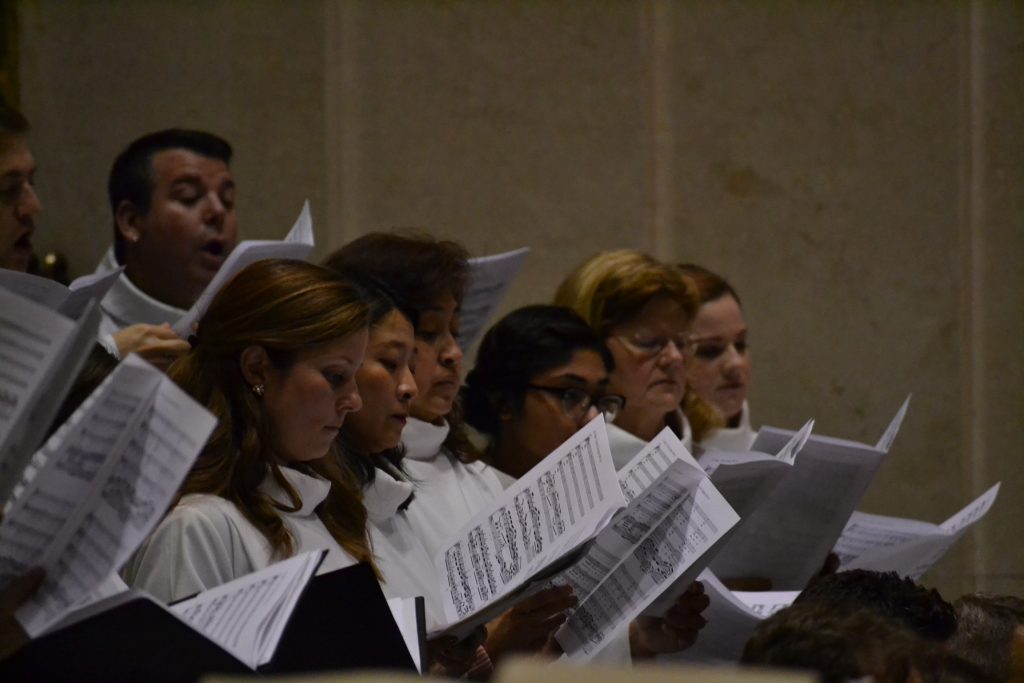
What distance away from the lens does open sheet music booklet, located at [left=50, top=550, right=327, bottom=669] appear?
6.66 ft

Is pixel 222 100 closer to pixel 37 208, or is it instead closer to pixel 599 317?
pixel 599 317

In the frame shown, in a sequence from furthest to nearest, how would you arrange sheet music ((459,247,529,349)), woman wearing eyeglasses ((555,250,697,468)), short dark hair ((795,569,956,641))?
woman wearing eyeglasses ((555,250,697,468)) → sheet music ((459,247,529,349)) → short dark hair ((795,569,956,641))

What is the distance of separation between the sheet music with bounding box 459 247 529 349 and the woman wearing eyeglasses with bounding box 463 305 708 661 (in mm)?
51

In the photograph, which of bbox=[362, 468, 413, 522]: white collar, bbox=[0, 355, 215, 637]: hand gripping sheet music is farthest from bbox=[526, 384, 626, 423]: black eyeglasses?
bbox=[0, 355, 215, 637]: hand gripping sheet music

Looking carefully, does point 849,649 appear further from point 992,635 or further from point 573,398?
point 573,398

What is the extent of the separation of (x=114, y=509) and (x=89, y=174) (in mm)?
4095

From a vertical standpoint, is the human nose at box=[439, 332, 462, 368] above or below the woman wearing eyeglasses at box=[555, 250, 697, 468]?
above

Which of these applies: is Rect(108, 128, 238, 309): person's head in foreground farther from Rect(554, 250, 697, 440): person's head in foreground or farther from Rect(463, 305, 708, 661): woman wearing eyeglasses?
Rect(554, 250, 697, 440): person's head in foreground

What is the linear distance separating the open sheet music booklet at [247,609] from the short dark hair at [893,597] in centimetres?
88

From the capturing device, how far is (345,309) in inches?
118

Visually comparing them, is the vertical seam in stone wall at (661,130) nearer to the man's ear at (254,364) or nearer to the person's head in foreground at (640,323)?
the person's head in foreground at (640,323)

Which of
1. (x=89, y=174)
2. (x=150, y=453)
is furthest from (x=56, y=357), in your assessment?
(x=89, y=174)

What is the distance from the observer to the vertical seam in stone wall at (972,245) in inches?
255

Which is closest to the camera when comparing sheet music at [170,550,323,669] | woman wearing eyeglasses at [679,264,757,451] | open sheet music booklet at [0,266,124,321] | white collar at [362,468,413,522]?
sheet music at [170,550,323,669]
